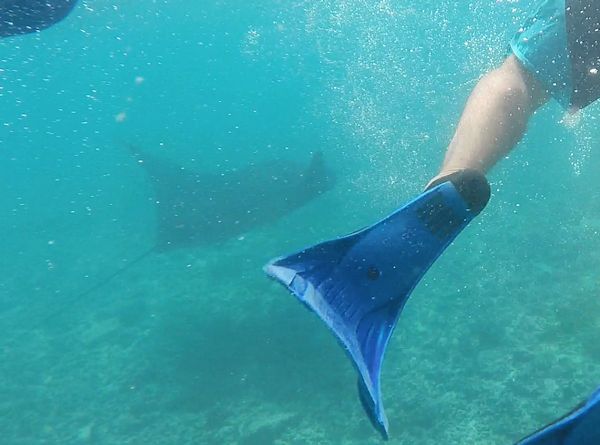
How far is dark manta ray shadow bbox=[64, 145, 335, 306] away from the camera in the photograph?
378 inches

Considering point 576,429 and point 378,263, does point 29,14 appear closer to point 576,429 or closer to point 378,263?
point 378,263

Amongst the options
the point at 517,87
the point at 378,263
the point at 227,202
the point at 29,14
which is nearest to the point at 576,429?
the point at 378,263

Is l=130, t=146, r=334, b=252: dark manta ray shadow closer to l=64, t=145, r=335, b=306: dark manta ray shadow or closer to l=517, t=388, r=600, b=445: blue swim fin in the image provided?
l=64, t=145, r=335, b=306: dark manta ray shadow

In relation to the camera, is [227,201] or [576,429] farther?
[227,201]

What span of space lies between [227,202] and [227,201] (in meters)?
0.03

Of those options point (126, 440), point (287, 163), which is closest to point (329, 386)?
point (126, 440)

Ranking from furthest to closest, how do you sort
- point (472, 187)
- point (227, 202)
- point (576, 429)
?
1. point (227, 202)
2. point (472, 187)
3. point (576, 429)

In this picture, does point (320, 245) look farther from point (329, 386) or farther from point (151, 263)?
point (151, 263)

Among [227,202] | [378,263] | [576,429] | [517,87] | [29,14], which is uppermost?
[227,202]

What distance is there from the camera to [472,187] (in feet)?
6.83

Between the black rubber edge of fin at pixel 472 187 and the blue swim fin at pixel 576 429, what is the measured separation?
3.04ft

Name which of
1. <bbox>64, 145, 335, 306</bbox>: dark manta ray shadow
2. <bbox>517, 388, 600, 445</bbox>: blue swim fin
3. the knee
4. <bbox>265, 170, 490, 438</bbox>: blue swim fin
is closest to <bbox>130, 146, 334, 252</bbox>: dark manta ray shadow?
<bbox>64, 145, 335, 306</bbox>: dark manta ray shadow

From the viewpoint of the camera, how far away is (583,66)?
243 cm

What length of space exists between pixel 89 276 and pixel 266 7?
134 feet
